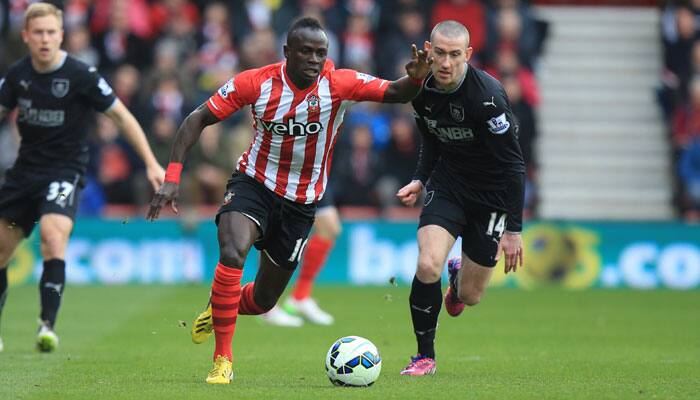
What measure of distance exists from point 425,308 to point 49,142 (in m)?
3.66

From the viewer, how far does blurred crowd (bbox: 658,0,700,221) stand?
19156 mm

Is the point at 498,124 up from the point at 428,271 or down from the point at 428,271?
up

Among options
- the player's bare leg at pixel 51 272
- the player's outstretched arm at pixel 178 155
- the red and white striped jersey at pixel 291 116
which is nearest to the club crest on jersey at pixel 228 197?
the red and white striped jersey at pixel 291 116

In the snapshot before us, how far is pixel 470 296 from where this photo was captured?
32.5 ft

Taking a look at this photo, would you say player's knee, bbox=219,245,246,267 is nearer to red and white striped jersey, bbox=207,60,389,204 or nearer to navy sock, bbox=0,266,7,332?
red and white striped jersey, bbox=207,60,389,204

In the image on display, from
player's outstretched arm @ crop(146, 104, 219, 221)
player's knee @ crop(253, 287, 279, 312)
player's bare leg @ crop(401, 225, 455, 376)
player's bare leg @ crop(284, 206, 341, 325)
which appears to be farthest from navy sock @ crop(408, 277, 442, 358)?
player's bare leg @ crop(284, 206, 341, 325)

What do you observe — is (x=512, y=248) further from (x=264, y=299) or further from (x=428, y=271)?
(x=264, y=299)

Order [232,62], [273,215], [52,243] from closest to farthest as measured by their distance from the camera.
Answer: [273,215], [52,243], [232,62]

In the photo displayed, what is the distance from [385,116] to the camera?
1961 cm

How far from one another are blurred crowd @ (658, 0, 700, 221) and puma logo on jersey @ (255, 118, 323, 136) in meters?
11.3

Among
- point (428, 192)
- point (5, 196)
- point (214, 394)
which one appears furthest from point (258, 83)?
point (5, 196)

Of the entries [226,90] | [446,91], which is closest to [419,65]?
[446,91]

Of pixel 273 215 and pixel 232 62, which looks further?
pixel 232 62

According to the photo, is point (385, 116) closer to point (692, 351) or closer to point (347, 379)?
point (692, 351)
